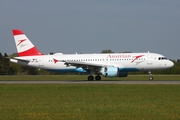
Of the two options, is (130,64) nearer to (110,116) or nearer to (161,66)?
(161,66)

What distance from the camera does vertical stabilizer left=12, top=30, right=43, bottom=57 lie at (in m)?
58.4

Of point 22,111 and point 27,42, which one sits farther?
point 27,42

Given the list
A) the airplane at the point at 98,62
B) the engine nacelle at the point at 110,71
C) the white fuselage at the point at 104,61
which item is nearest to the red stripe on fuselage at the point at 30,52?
the airplane at the point at 98,62

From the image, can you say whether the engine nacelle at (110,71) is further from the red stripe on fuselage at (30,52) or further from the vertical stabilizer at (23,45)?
the vertical stabilizer at (23,45)

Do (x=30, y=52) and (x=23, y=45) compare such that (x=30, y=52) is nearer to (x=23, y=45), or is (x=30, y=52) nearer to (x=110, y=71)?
(x=23, y=45)

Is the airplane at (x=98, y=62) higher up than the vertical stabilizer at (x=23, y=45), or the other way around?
the vertical stabilizer at (x=23, y=45)

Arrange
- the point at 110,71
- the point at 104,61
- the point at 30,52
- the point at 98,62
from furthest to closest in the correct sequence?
the point at 30,52, the point at 98,62, the point at 104,61, the point at 110,71

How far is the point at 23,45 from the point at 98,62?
471 inches

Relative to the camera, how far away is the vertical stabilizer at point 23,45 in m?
58.4

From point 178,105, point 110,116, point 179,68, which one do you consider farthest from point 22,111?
point 179,68

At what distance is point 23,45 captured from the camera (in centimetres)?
5909

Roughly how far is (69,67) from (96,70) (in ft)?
12.8

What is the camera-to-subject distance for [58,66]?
5588 centimetres

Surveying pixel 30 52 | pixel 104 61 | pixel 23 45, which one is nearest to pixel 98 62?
pixel 104 61
